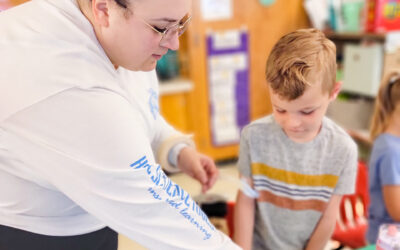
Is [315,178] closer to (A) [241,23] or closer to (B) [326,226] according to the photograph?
(B) [326,226]

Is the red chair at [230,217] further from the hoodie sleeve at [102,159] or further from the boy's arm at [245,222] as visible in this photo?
the hoodie sleeve at [102,159]

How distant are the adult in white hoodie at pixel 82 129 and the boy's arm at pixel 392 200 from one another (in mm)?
719

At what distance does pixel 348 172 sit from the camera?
Answer: 101 cm

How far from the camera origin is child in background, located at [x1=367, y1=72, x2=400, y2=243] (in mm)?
1271

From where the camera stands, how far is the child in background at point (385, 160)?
1271mm

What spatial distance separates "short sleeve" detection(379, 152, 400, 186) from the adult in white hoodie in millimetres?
731

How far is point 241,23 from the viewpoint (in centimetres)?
345

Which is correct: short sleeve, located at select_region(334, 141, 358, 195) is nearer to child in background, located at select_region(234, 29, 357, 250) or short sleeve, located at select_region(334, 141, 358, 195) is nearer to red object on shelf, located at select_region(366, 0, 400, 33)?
child in background, located at select_region(234, 29, 357, 250)

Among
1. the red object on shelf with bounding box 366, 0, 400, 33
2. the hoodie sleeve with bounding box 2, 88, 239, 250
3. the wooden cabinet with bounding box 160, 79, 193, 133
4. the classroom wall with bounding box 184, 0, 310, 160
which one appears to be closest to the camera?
the hoodie sleeve with bounding box 2, 88, 239, 250

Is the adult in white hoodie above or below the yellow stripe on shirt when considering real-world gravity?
above

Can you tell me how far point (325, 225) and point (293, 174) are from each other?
0.55 ft

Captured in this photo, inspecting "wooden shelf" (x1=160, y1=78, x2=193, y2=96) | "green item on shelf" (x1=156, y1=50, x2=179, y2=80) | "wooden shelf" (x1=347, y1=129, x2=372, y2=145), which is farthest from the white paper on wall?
"wooden shelf" (x1=347, y1=129, x2=372, y2=145)

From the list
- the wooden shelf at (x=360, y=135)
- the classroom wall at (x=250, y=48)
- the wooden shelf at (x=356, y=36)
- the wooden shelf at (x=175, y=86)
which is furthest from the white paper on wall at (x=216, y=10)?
the wooden shelf at (x=360, y=135)

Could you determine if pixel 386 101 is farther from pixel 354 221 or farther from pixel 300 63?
pixel 300 63
